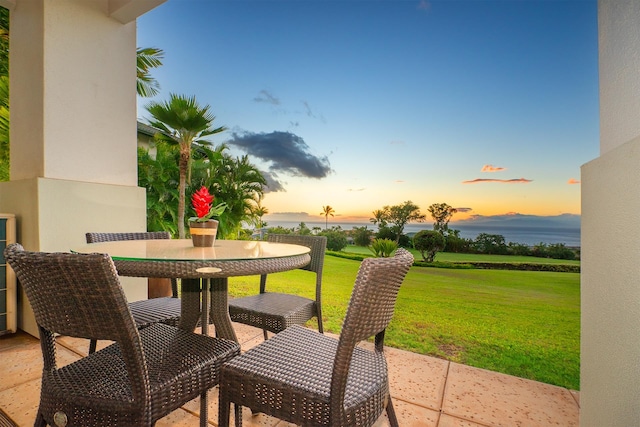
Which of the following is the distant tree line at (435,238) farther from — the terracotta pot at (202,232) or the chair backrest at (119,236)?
the terracotta pot at (202,232)

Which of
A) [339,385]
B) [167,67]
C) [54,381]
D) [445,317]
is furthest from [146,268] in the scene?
[167,67]

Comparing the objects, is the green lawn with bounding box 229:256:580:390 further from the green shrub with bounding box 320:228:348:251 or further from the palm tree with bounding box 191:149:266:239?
the palm tree with bounding box 191:149:266:239

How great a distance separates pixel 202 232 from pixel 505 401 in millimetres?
2105

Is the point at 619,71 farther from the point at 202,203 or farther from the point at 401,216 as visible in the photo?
the point at 401,216

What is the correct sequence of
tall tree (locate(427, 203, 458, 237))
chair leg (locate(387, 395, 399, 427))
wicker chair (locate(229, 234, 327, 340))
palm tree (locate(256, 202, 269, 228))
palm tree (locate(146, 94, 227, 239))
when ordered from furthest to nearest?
palm tree (locate(256, 202, 269, 228))
palm tree (locate(146, 94, 227, 239))
tall tree (locate(427, 203, 458, 237))
wicker chair (locate(229, 234, 327, 340))
chair leg (locate(387, 395, 399, 427))

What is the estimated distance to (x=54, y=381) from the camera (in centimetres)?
102

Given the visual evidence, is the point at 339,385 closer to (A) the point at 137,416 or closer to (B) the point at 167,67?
(A) the point at 137,416

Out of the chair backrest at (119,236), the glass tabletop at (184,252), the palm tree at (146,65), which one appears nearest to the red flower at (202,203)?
the glass tabletop at (184,252)

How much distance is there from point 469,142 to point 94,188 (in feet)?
12.2

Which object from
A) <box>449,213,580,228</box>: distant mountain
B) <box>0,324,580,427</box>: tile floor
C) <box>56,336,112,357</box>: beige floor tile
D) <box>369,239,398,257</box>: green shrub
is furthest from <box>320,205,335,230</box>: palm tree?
<box>56,336,112,357</box>: beige floor tile

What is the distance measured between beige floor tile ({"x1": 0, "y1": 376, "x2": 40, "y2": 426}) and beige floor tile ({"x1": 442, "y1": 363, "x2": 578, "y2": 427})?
2259 millimetres

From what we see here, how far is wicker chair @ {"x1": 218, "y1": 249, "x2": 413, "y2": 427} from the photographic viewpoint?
926 mm

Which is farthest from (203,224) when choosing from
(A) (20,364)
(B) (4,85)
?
(B) (4,85)

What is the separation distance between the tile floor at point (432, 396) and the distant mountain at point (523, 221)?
1403 millimetres
